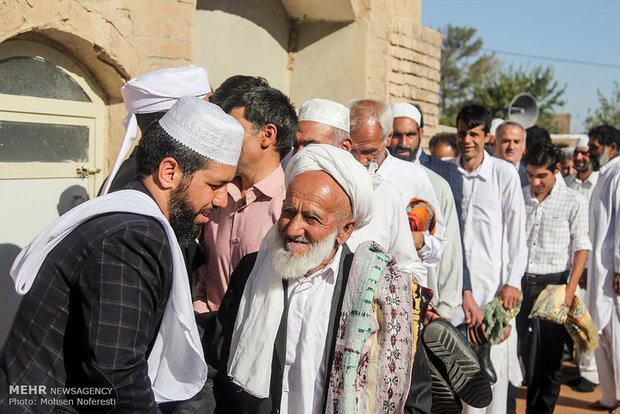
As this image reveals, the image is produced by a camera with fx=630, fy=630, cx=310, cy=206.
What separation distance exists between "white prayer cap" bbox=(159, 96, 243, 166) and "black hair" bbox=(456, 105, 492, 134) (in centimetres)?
292

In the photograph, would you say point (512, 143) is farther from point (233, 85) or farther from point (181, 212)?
point (181, 212)

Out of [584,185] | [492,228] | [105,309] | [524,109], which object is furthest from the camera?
[524,109]

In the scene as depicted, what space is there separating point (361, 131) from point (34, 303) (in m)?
2.16

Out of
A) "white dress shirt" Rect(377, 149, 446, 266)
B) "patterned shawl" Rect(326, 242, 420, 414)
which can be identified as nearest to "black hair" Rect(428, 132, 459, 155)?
"white dress shirt" Rect(377, 149, 446, 266)

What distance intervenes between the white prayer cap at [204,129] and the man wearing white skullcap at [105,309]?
240mm

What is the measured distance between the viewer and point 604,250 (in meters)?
5.68

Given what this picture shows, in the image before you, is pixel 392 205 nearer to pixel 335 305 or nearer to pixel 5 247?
pixel 335 305

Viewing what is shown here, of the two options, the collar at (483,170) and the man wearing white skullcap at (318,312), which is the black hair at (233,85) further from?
the collar at (483,170)

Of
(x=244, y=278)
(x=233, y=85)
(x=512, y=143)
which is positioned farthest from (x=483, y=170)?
(x=244, y=278)

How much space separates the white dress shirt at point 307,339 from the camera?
2211mm

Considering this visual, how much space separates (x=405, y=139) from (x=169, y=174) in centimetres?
279

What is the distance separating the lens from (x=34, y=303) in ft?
5.76

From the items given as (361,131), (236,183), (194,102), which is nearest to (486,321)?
(361,131)

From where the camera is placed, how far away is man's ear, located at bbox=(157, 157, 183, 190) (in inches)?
78.5
